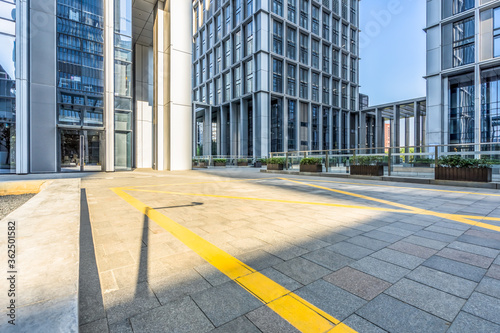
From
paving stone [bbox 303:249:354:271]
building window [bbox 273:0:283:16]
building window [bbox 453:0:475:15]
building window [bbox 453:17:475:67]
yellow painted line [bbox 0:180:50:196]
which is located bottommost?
paving stone [bbox 303:249:354:271]

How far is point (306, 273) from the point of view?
2.11 m

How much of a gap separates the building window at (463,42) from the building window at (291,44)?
19.3m

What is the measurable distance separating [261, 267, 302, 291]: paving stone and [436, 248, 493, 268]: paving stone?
1.77 metres

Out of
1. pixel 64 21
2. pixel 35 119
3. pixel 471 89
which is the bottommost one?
pixel 35 119

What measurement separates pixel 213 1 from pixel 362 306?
49.0m

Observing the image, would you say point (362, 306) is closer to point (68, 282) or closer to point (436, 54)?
point (68, 282)

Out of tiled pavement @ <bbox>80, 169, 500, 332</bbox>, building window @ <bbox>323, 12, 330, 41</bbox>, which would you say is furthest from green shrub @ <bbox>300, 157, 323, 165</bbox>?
building window @ <bbox>323, 12, 330, 41</bbox>

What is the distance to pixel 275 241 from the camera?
2.91 meters

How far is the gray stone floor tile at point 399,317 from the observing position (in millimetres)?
1418

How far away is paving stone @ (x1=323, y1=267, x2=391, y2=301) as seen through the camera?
1.81 metres

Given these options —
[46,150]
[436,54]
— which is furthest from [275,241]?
[436,54]

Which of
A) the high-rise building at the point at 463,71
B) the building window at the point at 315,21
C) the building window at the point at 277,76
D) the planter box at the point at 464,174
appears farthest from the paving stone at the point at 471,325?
the building window at the point at 315,21

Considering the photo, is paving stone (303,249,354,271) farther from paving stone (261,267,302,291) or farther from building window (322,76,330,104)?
building window (322,76,330,104)

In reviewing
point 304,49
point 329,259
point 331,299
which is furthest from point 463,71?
point 331,299
